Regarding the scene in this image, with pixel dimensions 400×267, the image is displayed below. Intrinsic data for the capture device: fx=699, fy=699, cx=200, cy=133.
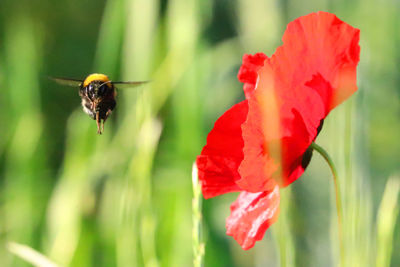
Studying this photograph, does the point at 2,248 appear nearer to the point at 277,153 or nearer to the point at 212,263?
the point at 212,263

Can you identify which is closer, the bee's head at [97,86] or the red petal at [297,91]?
the red petal at [297,91]

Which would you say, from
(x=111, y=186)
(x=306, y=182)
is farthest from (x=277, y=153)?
(x=306, y=182)

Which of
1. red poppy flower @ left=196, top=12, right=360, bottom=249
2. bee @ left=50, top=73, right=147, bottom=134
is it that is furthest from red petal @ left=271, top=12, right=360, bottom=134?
bee @ left=50, top=73, right=147, bottom=134

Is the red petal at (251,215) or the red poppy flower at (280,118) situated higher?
the red poppy flower at (280,118)

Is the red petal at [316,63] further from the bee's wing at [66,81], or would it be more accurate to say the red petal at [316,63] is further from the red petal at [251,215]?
the bee's wing at [66,81]

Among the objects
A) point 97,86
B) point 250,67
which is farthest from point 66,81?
point 250,67

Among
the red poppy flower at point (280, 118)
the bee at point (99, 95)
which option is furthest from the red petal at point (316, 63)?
the bee at point (99, 95)

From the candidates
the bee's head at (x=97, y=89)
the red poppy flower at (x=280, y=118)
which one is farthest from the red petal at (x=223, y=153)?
the bee's head at (x=97, y=89)
